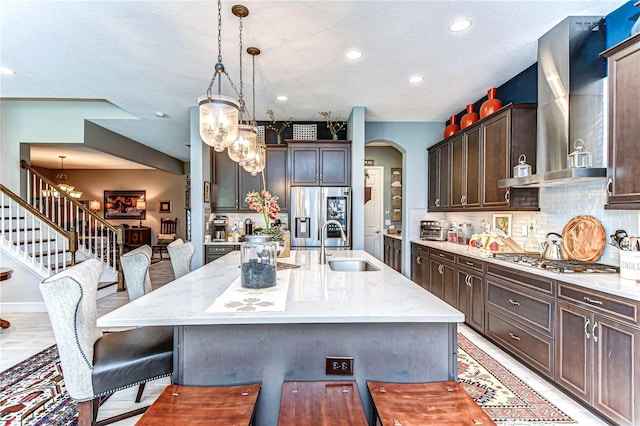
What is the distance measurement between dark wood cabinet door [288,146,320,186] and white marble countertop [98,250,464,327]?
2.99m

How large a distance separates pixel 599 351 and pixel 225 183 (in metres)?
4.82

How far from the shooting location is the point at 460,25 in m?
2.61

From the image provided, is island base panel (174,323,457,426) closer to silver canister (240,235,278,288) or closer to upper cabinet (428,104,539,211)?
silver canister (240,235,278,288)

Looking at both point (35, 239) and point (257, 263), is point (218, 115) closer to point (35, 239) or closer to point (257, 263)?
point (257, 263)

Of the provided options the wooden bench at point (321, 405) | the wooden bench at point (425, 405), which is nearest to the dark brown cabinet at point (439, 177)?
the wooden bench at point (425, 405)

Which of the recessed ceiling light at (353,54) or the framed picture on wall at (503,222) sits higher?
the recessed ceiling light at (353,54)

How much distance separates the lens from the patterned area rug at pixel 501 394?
2094 millimetres

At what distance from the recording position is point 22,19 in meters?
2.52

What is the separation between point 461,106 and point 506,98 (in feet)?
2.69

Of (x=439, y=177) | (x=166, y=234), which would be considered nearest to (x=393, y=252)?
(x=439, y=177)

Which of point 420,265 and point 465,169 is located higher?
point 465,169

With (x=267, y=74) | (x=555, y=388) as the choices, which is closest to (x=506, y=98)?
(x=267, y=74)

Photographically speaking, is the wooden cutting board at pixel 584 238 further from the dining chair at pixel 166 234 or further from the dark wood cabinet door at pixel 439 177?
the dining chair at pixel 166 234

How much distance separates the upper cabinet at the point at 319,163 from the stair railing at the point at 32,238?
3.55 meters
